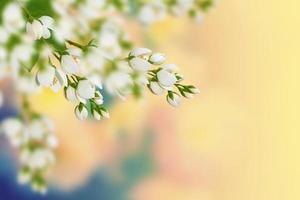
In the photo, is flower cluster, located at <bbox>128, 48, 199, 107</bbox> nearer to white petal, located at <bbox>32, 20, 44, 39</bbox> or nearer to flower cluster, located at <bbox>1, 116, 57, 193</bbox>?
white petal, located at <bbox>32, 20, 44, 39</bbox>

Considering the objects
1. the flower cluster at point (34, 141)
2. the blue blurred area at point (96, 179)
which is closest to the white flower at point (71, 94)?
the flower cluster at point (34, 141)

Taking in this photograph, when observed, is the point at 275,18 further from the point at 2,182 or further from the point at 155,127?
the point at 2,182

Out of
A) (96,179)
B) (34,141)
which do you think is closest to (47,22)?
(34,141)

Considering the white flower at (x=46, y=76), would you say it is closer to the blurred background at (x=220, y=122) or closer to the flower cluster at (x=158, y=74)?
the flower cluster at (x=158, y=74)

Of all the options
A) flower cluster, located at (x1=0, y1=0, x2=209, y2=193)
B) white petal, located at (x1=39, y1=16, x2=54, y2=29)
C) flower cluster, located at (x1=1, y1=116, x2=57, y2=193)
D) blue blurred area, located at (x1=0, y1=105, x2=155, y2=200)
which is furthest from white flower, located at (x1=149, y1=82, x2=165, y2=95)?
blue blurred area, located at (x1=0, y1=105, x2=155, y2=200)

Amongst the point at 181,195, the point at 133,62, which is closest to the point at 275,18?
the point at 181,195

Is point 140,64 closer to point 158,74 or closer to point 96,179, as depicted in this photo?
point 158,74
